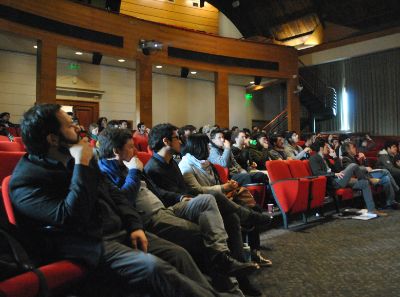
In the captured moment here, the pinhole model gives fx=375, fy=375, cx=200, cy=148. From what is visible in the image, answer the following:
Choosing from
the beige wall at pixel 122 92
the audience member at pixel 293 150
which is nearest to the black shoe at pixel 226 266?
the audience member at pixel 293 150

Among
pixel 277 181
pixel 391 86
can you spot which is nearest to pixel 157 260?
pixel 277 181

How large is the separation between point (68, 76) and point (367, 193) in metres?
6.93

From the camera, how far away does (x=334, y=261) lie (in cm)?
266

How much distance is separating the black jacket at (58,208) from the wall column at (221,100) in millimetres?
7770

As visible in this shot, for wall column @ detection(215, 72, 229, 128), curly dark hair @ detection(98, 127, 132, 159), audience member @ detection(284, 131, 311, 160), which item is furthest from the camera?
wall column @ detection(215, 72, 229, 128)

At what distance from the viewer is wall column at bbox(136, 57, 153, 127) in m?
7.97

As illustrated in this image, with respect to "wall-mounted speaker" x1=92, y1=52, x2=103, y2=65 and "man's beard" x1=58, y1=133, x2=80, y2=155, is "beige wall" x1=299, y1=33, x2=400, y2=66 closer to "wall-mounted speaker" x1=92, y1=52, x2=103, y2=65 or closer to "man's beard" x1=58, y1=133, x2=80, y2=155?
"wall-mounted speaker" x1=92, y1=52, x2=103, y2=65

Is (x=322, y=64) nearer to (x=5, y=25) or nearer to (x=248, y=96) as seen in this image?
(x=248, y=96)

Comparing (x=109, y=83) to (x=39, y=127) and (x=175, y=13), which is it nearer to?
(x=175, y=13)

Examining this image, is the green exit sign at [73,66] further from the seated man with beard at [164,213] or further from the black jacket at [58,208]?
the black jacket at [58,208]

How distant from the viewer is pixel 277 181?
12.3 ft

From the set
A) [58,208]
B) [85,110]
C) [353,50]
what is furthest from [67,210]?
[353,50]

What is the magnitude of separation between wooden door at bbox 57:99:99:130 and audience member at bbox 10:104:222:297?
775 cm

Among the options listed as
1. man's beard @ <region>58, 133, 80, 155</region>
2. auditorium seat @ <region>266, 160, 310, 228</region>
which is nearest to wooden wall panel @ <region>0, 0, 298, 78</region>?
auditorium seat @ <region>266, 160, 310, 228</region>
